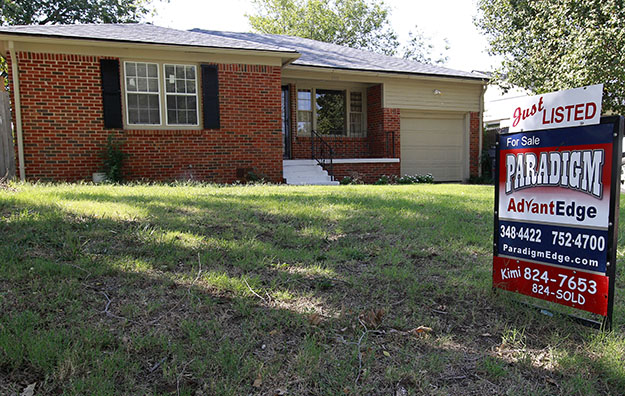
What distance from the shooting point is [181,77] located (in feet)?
35.5

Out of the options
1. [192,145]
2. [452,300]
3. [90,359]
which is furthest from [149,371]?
[192,145]

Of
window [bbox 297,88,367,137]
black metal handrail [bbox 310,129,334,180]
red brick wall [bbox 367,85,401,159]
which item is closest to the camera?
black metal handrail [bbox 310,129,334,180]

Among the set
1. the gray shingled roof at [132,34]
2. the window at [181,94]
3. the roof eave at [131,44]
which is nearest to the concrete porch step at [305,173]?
the window at [181,94]

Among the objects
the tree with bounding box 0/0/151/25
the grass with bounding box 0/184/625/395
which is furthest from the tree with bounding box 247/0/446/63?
the grass with bounding box 0/184/625/395

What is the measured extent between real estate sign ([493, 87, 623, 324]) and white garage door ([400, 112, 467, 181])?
464 inches

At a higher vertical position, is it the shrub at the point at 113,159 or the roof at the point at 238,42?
the roof at the point at 238,42

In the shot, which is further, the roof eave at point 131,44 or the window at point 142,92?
the window at point 142,92

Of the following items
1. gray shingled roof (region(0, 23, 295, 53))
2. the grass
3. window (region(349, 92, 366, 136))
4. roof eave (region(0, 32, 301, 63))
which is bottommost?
the grass

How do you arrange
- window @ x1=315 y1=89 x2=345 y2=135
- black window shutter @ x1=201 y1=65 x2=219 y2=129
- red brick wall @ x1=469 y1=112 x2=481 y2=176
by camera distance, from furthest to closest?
red brick wall @ x1=469 y1=112 x2=481 y2=176, window @ x1=315 y1=89 x2=345 y2=135, black window shutter @ x1=201 y1=65 x2=219 y2=129

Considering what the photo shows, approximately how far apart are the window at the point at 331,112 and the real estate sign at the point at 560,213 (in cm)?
1129

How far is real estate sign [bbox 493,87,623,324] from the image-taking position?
280 cm

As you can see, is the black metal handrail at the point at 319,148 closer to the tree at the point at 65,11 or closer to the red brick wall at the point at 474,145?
the red brick wall at the point at 474,145

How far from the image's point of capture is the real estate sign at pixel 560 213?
9.19 feet

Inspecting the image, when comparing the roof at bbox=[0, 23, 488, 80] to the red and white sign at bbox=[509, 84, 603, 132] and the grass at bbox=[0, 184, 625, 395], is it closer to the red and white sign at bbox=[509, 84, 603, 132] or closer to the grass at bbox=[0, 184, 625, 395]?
the grass at bbox=[0, 184, 625, 395]
